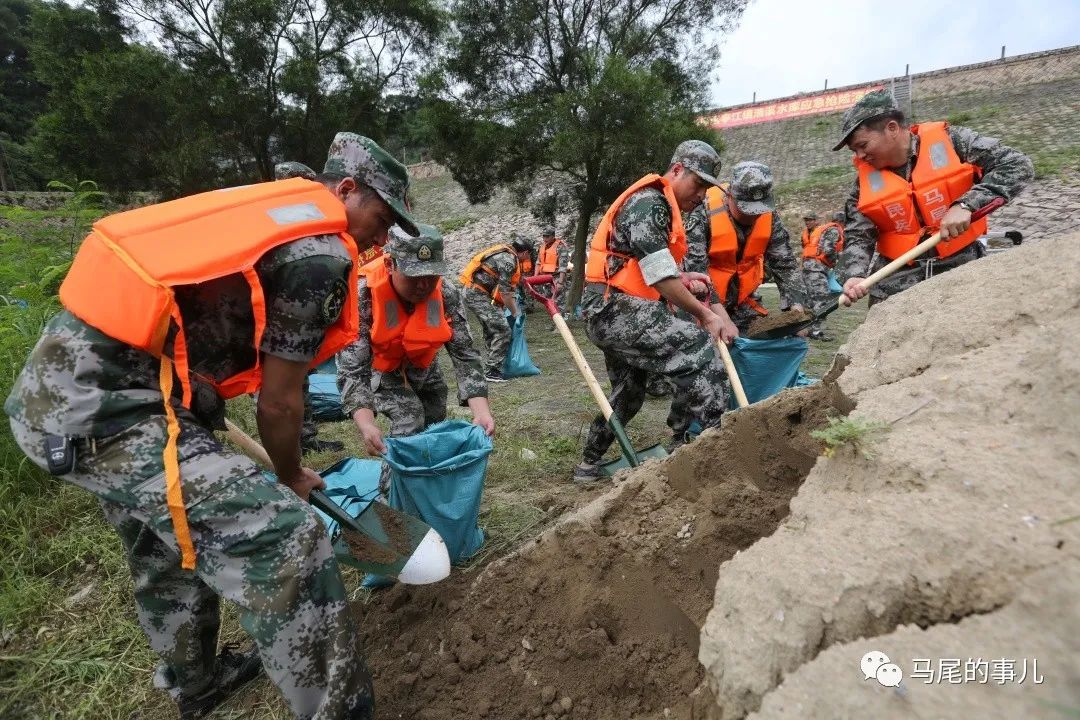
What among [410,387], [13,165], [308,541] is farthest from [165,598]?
[13,165]

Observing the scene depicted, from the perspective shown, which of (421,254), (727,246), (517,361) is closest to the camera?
(421,254)

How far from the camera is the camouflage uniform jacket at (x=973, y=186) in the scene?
323 centimetres

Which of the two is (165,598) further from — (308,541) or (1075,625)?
(1075,625)

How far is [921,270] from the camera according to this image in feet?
11.8

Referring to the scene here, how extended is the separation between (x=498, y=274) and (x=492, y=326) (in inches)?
31.5

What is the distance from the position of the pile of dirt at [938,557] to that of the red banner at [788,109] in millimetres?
24832

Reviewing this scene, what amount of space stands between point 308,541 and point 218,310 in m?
0.73

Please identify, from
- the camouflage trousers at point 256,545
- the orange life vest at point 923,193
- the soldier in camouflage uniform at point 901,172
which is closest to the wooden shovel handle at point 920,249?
the soldier in camouflage uniform at point 901,172

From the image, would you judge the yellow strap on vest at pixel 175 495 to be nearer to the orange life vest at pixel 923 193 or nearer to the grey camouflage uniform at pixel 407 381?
the grey camouflage uniform at pixel 407 381

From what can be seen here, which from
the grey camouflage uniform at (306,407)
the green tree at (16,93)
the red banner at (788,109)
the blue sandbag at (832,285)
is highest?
the green tree at (16,93)

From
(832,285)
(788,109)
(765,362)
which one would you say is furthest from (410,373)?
(788,109)

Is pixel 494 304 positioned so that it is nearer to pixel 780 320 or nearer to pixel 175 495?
pixel 780 320

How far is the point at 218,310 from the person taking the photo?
1723mm

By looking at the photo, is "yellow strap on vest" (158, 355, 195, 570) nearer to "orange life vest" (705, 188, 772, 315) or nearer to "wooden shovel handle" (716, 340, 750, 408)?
"wooden shovel handle" (716, 340, 750, 408)
